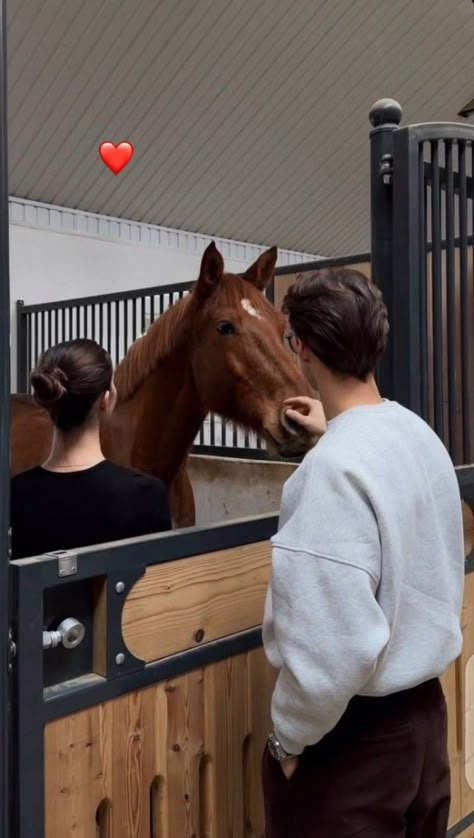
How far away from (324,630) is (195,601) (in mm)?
380

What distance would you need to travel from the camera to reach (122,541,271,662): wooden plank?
1033 millimetres

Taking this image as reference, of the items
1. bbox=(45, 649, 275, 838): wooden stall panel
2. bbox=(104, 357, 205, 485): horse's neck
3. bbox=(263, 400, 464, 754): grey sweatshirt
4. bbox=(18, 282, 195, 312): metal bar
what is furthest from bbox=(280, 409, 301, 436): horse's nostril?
bbox=(18, 282, 195, 312): metal bar

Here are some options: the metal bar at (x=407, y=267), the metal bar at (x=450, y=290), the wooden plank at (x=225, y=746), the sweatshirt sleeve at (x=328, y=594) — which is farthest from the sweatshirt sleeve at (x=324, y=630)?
the metal bar at (x=450, y=290)

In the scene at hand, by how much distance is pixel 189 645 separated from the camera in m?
1.11

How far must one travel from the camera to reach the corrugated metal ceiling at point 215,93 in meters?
4.75

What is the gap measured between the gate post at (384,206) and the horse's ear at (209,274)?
0.66 m

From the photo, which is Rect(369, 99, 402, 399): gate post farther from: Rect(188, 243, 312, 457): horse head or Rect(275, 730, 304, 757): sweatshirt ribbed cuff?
Rect(275, 730, 304, 757): sweatshirt ribbed cuff

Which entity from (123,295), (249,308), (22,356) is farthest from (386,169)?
(22,356)

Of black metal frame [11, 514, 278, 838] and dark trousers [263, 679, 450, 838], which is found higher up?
black metal frame [11, 514, 278, 838]

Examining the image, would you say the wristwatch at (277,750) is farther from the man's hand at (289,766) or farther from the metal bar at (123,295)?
the metal bar at (123,295)

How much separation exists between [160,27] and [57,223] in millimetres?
1773

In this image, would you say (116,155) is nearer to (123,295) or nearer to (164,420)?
(123,295)

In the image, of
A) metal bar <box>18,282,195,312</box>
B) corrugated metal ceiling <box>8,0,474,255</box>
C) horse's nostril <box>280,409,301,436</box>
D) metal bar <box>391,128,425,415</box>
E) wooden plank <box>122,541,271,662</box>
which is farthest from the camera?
corrugated metal ceiling <box>8,0,474,255</box>

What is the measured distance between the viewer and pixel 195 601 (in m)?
1.12
